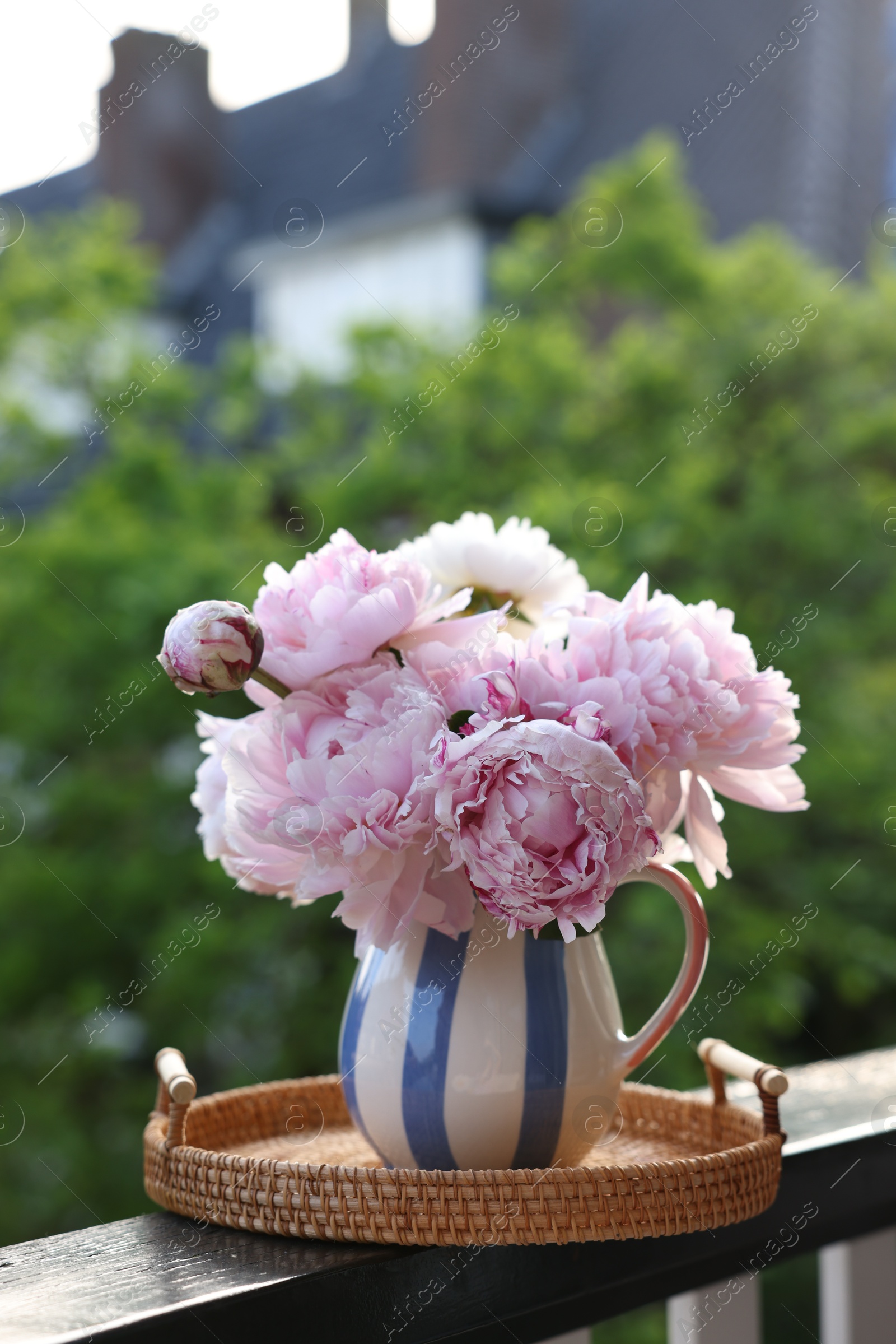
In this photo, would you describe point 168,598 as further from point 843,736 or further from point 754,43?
point 754,43

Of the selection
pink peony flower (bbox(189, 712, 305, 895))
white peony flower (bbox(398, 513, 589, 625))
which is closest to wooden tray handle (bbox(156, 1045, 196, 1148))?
pink peony flower (bbox(189, 712, 305, 895))

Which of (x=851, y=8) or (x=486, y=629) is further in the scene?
(x=851, y=8)

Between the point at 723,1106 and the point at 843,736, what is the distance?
7.65 ft

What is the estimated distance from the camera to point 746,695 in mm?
631

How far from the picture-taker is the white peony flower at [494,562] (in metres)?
0.70

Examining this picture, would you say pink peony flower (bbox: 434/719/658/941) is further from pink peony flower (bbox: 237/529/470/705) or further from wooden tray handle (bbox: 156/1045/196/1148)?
wooden tray handle (bbox: 156/1045/196/1148)

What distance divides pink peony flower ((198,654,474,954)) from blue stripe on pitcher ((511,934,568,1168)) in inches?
2.5

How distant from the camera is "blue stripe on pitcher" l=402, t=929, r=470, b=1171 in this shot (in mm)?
631

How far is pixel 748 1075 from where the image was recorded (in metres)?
0.70

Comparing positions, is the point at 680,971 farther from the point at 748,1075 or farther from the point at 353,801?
the point at 353,801

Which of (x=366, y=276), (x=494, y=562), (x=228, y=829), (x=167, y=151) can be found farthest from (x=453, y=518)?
(x=167, y=151)

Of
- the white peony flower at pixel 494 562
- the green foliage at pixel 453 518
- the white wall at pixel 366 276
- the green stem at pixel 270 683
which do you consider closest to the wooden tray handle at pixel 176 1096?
the green stem at pixel 270 683

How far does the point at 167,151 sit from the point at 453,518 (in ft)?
13.9

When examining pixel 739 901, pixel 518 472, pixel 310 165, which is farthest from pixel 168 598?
pixel 310 165
